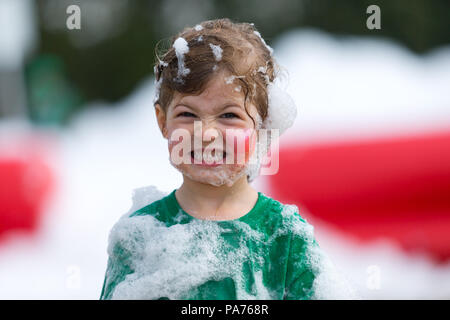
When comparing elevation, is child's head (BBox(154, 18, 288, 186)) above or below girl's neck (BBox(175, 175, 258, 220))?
above

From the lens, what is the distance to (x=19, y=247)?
2682mm

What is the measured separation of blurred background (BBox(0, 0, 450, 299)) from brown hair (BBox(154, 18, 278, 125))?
93 centimetres

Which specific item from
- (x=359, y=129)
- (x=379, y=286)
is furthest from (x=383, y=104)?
(x=379, y=286)

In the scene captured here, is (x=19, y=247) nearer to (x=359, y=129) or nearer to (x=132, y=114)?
(x=359, y=129)

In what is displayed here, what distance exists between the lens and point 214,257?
3.43 ft

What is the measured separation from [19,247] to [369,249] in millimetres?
1684

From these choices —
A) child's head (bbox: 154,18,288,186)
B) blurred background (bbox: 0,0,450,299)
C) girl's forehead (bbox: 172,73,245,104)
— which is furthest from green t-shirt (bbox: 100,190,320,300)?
blurred background (bbox: 0,0,450,299)

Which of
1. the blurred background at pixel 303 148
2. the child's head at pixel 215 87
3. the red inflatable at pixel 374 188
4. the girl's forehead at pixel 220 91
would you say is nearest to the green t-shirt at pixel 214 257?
the child's head at pixel 215 87

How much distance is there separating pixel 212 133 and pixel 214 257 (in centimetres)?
24

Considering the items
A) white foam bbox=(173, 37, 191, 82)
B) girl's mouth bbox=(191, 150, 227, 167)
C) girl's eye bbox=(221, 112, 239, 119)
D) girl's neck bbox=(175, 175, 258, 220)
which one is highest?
white foam bbox=(173, 37, 191, 82)

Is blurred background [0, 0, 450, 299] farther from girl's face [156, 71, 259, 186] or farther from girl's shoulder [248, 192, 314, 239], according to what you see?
girl's face [156, 71, 259, 186]

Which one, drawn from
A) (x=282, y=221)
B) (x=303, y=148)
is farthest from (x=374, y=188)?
(x=282, y=221)

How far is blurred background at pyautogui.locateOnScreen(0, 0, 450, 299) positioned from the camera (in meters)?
2.51

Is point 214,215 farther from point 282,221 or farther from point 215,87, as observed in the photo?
point 215,87
